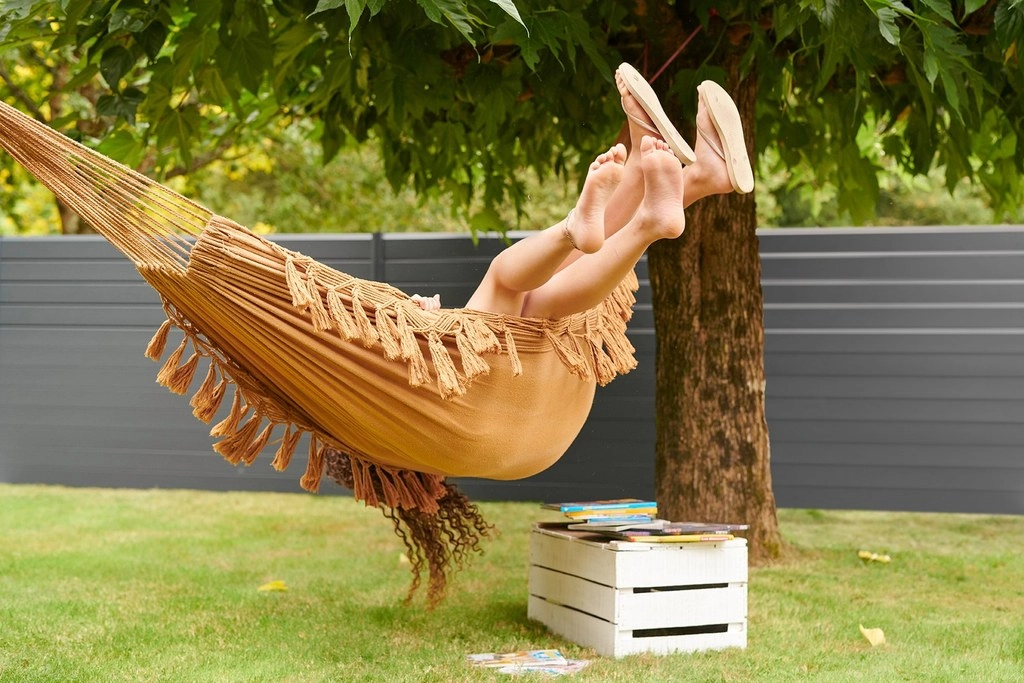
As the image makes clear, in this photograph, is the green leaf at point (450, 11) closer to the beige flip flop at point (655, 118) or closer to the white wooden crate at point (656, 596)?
the beige flip flop at point (655, 118)

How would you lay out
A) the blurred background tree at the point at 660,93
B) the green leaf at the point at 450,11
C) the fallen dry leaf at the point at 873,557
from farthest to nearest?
the fallen dry leaf at the point at 873,557
the blurred background tree at the point at 660,93
the green leaf at the point at 450,11

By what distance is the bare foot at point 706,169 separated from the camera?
2035 millimetres

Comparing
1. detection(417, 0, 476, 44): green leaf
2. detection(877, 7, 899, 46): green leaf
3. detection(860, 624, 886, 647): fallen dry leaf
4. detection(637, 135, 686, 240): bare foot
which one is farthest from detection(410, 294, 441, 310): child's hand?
detection(860, 624, 886, 647): fallen dry leaf

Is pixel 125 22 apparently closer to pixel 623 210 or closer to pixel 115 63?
pixel 115 63

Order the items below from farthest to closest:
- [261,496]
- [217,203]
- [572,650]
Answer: [217,203], [261,496], [572,650]

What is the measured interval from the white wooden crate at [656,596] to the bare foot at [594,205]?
0.77 m

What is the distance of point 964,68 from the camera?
2.24 metres

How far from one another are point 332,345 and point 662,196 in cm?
64

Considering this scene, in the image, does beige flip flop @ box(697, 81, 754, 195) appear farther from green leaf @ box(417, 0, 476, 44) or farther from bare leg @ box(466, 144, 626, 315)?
green leaf @ box(417, 0, 476, 44)

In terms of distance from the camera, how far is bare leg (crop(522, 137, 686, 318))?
74.9 inches

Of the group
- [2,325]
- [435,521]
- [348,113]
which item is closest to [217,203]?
[2,325]

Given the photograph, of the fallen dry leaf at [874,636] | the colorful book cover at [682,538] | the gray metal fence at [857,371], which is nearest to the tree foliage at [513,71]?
the gray metal fence at [857,371]

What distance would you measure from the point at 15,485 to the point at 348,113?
2.93 meters

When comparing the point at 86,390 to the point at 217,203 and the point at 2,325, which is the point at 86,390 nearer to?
the point at 2,325
